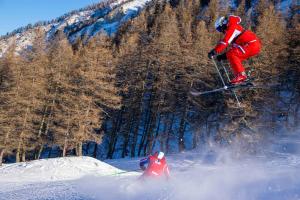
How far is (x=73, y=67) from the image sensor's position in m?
35.5

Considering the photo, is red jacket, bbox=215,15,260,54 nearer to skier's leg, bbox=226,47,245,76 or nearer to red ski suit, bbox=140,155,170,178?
skier's leg, bbox=226,47,245,76

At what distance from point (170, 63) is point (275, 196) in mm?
26431

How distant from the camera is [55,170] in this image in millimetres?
21938

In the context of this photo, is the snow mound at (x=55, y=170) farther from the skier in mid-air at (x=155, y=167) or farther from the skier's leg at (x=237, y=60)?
the skier's leg at (x=237, y=60)

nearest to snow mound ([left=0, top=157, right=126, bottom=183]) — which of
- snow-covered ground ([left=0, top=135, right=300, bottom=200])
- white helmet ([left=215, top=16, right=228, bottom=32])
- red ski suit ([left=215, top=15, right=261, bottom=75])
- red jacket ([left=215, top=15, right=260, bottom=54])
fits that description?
snow-covered ground ([left=0, top=135, right=300, bottom=200])

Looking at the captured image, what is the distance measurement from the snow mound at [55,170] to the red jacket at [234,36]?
12.3m

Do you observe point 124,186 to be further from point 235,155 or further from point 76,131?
point 76,131

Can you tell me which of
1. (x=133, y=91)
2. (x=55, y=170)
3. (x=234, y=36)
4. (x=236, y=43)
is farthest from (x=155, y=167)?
(x=133, y=91)

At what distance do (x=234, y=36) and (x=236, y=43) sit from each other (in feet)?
1.18

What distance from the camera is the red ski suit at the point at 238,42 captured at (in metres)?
10.7

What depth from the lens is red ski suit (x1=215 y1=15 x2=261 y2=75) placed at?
1069 cm

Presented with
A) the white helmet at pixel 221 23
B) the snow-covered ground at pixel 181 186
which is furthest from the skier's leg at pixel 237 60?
the snow-covered ground at pixel 181 186

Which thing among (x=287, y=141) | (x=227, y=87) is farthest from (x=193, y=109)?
(x=227, y=87)

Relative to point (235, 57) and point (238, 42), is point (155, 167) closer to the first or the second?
point (235, 57)
